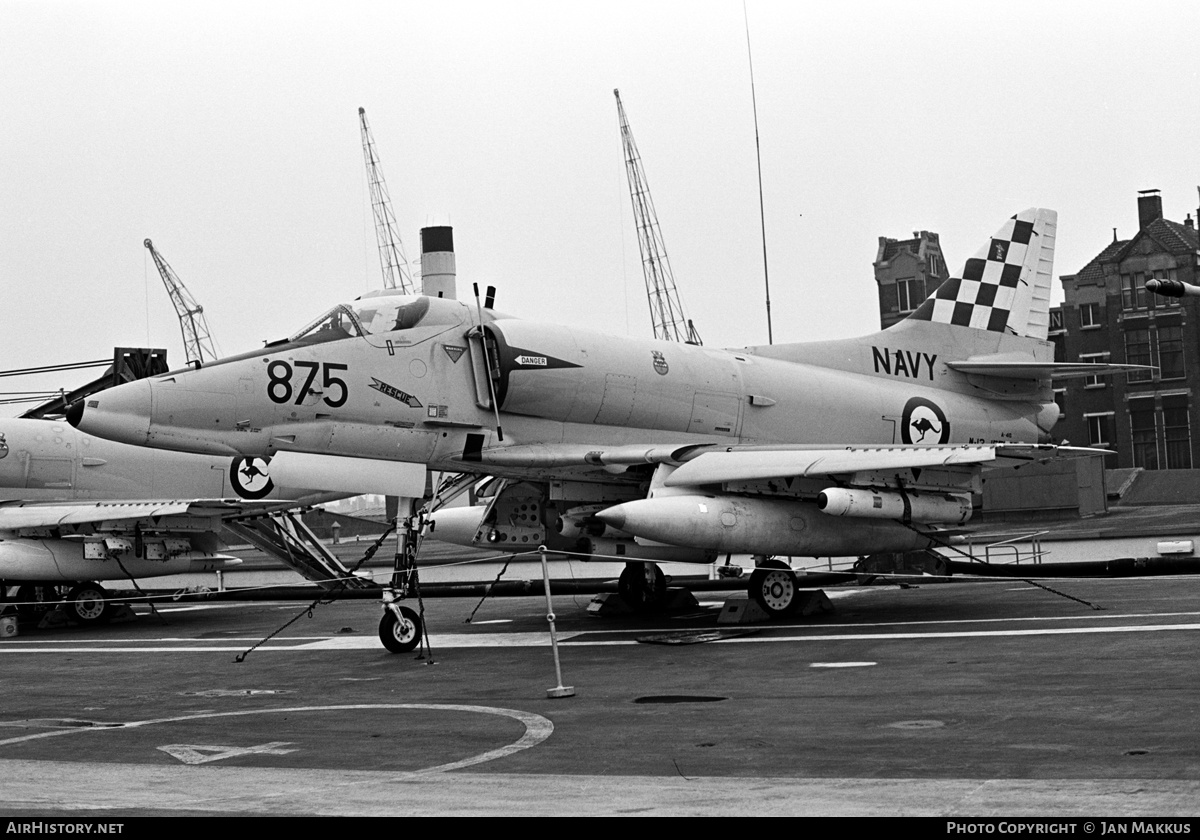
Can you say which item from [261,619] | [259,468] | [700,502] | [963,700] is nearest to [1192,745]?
[963,700]

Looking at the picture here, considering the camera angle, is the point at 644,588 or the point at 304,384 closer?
the point at 304,384

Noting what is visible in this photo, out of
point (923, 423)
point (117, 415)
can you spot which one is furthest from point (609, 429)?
point (117, 415)

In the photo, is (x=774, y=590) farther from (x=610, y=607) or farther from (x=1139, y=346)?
(x=1139, y=346)

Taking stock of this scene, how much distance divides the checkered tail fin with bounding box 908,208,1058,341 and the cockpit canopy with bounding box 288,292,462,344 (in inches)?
334

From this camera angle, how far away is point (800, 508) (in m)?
17.8

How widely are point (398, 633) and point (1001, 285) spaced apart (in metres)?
11.8

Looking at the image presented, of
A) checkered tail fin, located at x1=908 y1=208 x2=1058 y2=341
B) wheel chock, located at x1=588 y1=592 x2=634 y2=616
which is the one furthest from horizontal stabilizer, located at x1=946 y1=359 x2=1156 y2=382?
wheel chock, located at x1=588 y1=592 x2=634 y2=616

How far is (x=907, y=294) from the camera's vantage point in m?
78.3

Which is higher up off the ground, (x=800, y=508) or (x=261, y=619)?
(x=800, y=508)

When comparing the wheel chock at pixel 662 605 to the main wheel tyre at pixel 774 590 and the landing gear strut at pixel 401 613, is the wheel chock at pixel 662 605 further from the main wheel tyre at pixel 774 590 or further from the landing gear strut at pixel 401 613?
the landing gear strut at pixel 401 613

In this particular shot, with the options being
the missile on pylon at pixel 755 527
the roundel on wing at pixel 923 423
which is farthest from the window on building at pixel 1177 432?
the missile on pylon at pixel 755 527

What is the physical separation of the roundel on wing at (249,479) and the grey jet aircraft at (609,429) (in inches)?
303

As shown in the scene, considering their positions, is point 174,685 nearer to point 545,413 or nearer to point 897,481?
point 545,413

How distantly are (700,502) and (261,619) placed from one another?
1008 cm
